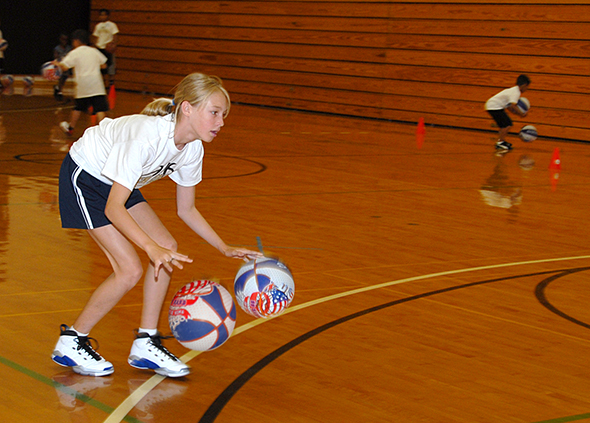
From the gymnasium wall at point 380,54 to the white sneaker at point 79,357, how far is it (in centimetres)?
1182

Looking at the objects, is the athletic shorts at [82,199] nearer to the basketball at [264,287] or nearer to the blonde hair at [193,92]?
the blonde hair at [193,92]

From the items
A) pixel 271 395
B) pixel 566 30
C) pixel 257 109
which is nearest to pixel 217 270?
pixel 271 395

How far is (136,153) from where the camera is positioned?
2730 millimetres

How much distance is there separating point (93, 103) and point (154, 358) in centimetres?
844

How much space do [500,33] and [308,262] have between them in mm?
10535

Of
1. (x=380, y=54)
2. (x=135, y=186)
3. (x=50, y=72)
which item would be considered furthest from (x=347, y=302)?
(x=380, y=54)

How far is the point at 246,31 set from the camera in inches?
725

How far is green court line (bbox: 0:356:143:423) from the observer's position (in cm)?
262

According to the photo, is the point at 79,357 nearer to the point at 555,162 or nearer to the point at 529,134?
the point at 555,162

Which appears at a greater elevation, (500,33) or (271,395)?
(500,33)

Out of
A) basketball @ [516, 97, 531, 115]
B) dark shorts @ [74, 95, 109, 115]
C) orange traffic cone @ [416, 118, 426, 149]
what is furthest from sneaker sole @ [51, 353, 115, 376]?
basketball @ [516, 97, 531, 115]

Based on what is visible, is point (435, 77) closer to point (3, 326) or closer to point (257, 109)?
point (257, 109)

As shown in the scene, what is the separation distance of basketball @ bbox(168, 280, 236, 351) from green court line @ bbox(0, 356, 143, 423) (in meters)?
0.40

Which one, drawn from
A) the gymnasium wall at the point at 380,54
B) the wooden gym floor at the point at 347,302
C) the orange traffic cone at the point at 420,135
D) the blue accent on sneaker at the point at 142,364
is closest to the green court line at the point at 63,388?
the wooden gym floor at the point at 347,302
